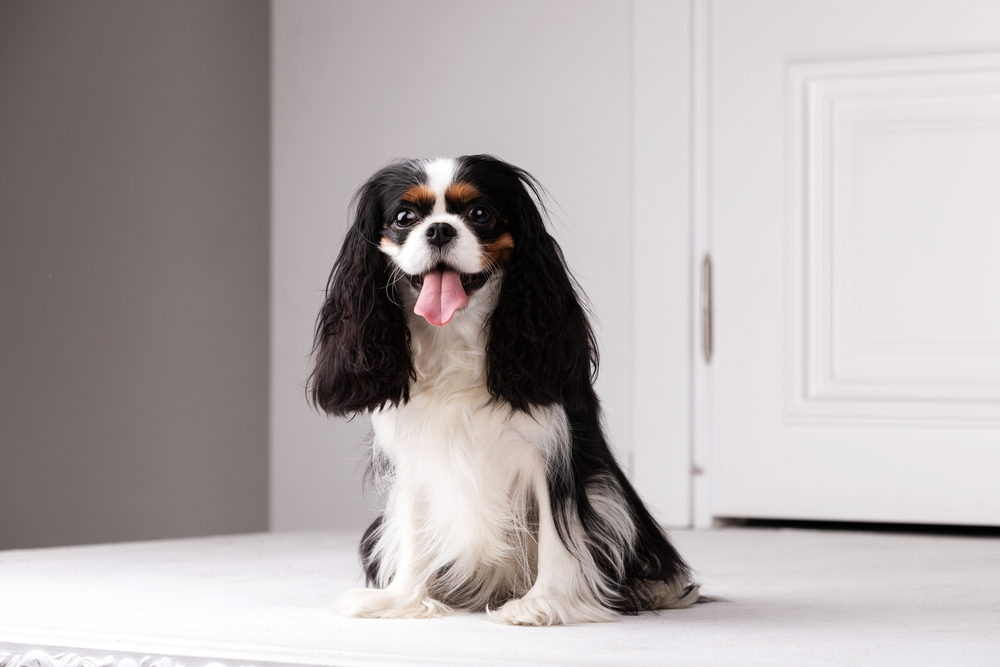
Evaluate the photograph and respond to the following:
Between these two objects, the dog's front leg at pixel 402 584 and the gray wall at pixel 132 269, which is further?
the gray wall at pixel 132 269

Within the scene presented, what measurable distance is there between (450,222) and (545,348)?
22 cm

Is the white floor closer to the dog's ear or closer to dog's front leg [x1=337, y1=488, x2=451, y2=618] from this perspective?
dog's front leg [x1=337, y1=488, x2=451, y2=618]

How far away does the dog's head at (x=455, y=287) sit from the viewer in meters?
1.34

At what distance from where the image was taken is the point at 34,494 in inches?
93.3

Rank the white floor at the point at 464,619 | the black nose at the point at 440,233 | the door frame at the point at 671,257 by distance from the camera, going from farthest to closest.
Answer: the door frame at the point at 671,257, the black nose at the point at 440,233, the white floor at the point at 464,619

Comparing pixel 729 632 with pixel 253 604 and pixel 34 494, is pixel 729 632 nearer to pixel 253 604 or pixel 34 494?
pixel 253 604

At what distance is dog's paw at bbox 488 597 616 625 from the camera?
1.36 metres

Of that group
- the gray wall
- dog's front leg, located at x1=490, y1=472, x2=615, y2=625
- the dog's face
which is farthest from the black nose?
the gray wall

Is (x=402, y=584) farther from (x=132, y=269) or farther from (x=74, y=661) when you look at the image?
(x=132, y=269)

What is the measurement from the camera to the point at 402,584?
1.48 metres

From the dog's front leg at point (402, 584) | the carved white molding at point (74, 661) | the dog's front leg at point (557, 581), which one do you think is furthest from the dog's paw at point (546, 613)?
the carved white molding at point (74, 661)

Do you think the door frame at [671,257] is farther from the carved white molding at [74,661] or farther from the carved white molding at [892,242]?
the carved white molding at [74,661]

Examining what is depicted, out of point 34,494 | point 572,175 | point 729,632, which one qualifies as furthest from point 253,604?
point 572,175

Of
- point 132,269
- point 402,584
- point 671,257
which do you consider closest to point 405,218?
point 402,584
